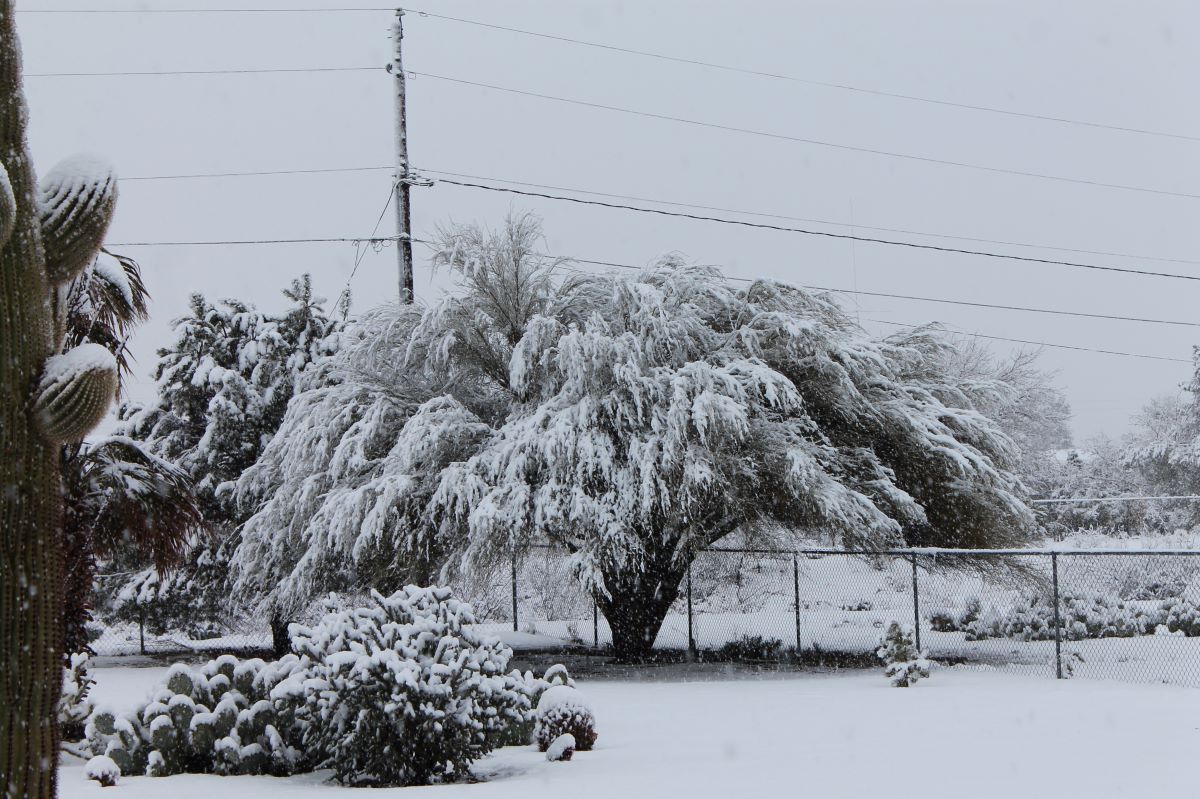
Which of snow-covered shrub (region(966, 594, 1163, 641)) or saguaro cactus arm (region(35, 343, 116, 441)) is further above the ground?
saguaro cactus arm (region(35, 343, 116, 441))

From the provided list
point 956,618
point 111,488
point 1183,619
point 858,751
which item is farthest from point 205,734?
point 1183,619

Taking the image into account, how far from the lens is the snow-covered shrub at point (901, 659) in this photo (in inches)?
484

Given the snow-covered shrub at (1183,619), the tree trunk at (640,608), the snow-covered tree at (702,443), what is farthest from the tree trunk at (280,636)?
the snow-covered shrub at (1183,619)

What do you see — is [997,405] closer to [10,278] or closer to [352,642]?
[352,642]

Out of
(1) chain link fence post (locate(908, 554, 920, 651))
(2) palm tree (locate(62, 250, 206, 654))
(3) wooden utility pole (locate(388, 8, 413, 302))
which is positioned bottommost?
(1) chain link fence post (locate(908, 554, 920, 651))

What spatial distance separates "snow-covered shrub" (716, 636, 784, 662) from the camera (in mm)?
16594

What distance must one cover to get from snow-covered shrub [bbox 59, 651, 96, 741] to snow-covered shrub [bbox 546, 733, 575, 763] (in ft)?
13.1

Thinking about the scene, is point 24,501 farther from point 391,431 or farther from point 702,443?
point 391,431

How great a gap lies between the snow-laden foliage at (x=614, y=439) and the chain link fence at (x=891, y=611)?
0.70 metres

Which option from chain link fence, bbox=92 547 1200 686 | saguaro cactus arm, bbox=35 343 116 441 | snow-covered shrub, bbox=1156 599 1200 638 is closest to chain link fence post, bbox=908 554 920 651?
chain link fence, bbox=92 547 1200 686

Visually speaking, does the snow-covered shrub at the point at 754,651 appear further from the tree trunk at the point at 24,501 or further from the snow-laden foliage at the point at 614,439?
the tree trunk at the point at 24,501

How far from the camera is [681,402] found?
14039mm

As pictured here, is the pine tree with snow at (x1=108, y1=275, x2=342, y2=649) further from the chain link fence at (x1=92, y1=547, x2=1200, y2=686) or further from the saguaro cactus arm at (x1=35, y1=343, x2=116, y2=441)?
the saguaro cactus arm at (x1=35, y1=343, x2=116, y2=441)

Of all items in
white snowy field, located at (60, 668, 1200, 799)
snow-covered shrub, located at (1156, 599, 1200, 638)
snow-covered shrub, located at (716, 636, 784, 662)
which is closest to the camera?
white snowy field, located at (60, 668, 1200, 799)
